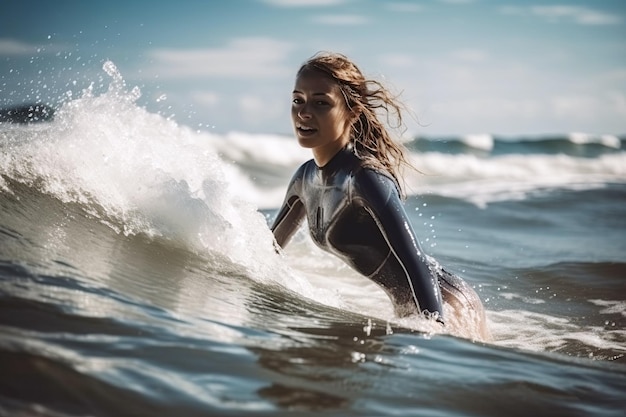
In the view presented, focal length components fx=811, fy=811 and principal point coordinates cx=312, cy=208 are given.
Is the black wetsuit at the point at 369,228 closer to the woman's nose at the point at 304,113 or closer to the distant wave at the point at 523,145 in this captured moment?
the woman's nose at the point at 304,113

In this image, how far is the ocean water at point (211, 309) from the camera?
2223 millimetres

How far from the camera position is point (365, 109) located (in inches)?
169

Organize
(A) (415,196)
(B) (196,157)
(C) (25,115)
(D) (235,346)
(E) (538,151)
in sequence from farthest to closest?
(E) (538,151) < (A) (415,196) < (C) (25,115) < (B) (196,157) < (D) (235,346)

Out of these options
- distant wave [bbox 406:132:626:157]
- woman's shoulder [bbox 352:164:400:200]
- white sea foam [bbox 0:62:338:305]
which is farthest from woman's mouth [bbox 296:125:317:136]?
distant wave [bbox 406:132:626:157]

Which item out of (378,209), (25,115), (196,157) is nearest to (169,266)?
(378,209)

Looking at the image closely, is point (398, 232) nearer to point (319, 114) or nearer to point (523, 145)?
point (319, 114)

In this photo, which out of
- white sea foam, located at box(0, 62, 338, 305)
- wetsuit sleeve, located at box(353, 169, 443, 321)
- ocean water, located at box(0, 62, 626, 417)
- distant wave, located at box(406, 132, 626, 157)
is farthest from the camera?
distant wave, located at box(406, 132, 626, 157)

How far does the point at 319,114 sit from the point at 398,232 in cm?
79

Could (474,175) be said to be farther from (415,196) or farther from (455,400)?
(455,400)

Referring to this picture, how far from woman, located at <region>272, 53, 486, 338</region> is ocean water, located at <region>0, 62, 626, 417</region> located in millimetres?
302

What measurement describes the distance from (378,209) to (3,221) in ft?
5.72

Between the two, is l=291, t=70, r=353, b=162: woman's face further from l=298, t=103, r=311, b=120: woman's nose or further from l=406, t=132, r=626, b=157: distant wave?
l=406, t=132, r=626, b=157: distant wave

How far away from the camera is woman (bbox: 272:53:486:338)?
12.4 feet

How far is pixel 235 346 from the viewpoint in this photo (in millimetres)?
2629
